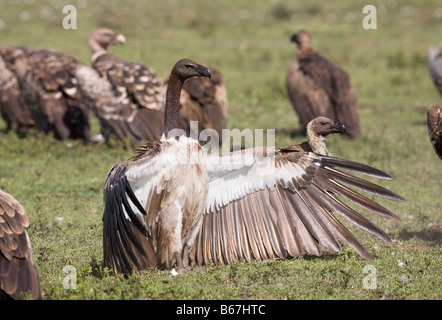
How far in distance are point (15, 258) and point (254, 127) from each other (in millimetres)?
6652

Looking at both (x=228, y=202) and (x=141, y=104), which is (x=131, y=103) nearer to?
(x=141, y=104)

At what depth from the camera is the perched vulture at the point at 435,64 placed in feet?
39.7

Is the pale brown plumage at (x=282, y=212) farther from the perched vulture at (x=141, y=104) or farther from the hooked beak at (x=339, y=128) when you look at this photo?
the perched vulture at (x=141, y=104)

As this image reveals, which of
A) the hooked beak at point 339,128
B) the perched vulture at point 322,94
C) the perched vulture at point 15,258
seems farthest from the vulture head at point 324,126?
the perched vulture at point 322,94

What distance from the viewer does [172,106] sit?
5555mm

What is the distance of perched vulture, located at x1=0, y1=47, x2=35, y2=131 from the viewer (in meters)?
10.8

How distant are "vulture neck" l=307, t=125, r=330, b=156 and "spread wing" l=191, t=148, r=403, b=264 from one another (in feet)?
3.38

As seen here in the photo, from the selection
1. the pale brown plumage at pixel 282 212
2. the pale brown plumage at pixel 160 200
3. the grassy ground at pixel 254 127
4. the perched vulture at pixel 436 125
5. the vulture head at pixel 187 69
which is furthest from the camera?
the perched vulture at pixel 436 125

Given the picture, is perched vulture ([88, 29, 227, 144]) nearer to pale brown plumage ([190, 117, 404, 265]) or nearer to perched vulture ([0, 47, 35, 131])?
perched vulture ([0, 47, 35, 131])

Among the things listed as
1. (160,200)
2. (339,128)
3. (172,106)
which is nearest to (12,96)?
(339,128)

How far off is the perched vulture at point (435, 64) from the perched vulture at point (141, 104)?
4088 millimetres
